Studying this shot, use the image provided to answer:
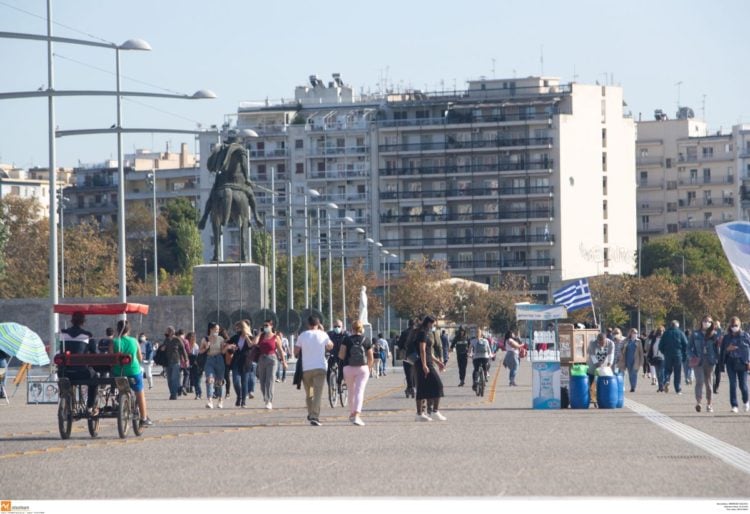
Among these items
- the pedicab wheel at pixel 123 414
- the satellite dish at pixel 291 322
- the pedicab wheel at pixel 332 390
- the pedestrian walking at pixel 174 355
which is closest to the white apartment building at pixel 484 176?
the satellite dish at pixel 291 322

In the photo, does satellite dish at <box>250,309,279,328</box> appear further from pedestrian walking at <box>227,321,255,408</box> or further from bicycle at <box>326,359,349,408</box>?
bicycle at <box>326,359,349,408</box>

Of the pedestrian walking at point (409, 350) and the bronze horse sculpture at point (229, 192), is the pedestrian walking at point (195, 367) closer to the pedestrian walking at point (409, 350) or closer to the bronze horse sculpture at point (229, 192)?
the pedestrian walking at point (409, 350)

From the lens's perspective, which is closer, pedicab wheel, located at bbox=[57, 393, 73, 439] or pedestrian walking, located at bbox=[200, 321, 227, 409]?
pedicab wheel, located at bbox=[57, 393, 73, 439]

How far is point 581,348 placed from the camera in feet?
114

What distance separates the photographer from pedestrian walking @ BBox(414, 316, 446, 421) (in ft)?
93.0

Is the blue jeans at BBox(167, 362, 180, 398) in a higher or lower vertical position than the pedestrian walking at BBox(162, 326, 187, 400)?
lower

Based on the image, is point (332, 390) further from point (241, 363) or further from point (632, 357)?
point (632, 357)

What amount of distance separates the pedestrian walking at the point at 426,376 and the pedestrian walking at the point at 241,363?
27.4ft

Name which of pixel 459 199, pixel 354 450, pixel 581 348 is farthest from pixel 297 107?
pixel 354 450

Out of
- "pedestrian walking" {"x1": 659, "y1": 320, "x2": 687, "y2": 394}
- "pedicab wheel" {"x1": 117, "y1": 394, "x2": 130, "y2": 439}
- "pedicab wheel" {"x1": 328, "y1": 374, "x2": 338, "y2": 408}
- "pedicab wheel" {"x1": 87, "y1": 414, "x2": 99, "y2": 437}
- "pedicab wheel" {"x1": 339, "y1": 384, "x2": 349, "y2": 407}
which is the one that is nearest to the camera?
"pedicab wheel" {"x1": 117, "y1": 394, "x2": 130, "y2": 439}

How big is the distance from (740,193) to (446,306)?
53.5m

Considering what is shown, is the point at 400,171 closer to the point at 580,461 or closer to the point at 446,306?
the point at 446,306

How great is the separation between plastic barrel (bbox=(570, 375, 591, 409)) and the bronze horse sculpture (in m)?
32.2

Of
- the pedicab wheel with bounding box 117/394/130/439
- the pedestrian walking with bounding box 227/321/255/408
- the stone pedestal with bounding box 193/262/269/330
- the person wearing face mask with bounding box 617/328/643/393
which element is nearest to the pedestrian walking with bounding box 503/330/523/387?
the person wearing face mask with bounding box 617/328/643/393
